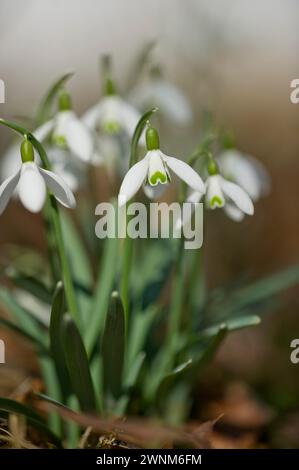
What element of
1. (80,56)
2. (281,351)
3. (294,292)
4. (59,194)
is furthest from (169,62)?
(59,194)

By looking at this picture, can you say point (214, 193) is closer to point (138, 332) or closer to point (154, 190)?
point (154, 190)

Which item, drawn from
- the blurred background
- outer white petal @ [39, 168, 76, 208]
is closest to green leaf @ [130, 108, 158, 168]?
outer white petal @ [39, 168, 76, 208]

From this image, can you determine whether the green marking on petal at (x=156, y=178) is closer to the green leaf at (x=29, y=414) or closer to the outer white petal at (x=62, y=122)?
the outer white petal at (x=62, y=122)

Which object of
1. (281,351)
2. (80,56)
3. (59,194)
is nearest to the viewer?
(59,194)

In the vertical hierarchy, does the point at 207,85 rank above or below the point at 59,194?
above

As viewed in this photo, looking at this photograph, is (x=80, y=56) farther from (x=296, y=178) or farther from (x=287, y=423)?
(x=287, y=423)

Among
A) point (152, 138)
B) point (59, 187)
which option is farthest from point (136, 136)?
point (59, 187)
